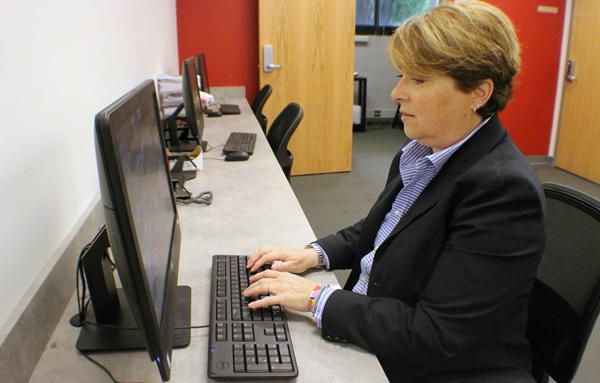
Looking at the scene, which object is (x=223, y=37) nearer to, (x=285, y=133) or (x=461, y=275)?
(x=285, y=133)

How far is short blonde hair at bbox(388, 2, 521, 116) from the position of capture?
3.14 ft

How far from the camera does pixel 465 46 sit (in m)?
0.95

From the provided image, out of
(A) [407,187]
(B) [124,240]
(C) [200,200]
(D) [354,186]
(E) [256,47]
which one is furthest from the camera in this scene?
(E) [256,47]

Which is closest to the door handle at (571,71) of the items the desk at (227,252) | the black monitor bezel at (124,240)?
the desk at (227,252)

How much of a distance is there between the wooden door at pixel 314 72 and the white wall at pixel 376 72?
88.5 inches

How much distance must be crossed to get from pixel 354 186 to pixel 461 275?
3506 mm

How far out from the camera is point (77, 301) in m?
1.05

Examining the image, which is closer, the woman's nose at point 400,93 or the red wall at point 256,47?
the woman's nose at point 400,93

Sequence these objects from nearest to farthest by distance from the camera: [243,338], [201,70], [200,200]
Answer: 1. [243,338]
2. [200,200]
3. [201,70]

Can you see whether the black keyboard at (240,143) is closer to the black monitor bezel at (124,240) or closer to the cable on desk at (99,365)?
the cable on desk at (99,365)

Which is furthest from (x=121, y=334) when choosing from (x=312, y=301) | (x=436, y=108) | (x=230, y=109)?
(x=230, y=109)

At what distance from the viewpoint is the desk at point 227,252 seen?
0.86m

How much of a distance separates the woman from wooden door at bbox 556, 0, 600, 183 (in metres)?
4.14

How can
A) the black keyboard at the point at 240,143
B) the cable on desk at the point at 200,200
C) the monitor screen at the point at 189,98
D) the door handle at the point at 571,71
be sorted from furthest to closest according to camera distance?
the door handle at the point at 571,71 → the black keyboard at the point at 240,143 → the monitor screen at the point at 189,98 → the cable on desk at the point at 200,200
